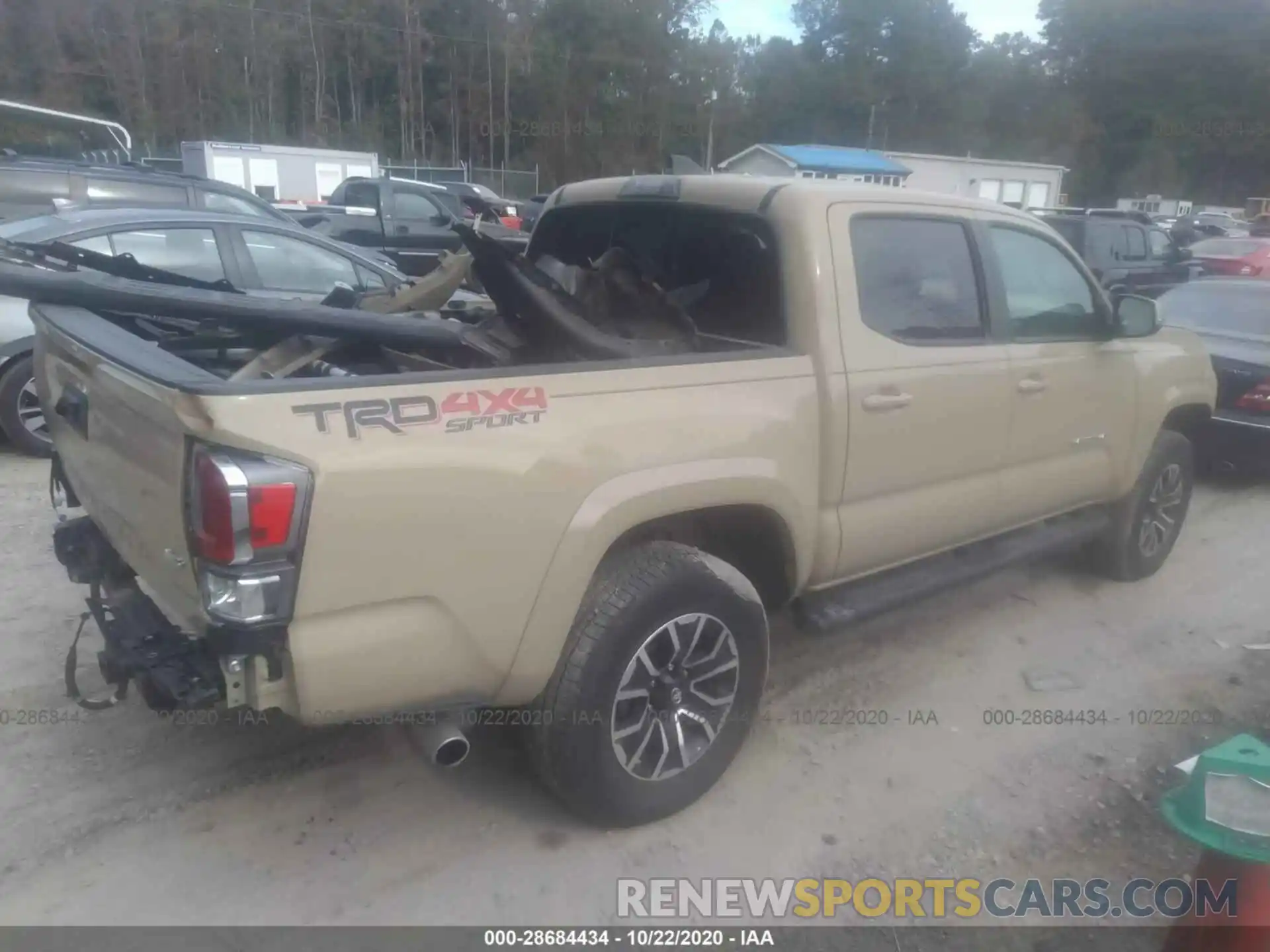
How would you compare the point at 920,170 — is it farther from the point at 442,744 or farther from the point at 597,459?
the point at 442,744

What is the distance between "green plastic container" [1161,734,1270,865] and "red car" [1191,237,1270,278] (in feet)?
56.1

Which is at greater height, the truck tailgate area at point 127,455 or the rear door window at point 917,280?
the rear door window at point 917,280

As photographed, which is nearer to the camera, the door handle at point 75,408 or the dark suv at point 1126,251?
the door handle at point 75,408

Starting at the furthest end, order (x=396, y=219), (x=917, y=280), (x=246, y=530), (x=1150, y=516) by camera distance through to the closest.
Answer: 1. (x=396, y=219)
2. (x=1150, y=516)
3. (x=917, y=280)
4. (x=246, y=530)

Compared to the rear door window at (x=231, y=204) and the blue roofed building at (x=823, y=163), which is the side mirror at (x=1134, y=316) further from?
the blue roofed building at (x=823, y=163)

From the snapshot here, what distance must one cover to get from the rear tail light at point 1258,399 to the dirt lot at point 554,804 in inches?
116

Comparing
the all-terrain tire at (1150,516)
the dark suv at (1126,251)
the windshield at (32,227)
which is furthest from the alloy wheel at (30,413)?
the dark suv at (1126,251)

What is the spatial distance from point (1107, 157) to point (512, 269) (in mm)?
71313

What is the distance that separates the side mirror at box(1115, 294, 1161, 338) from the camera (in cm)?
469

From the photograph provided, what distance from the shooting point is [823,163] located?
32.3 meters

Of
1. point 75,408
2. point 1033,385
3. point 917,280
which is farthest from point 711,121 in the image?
point 75,408

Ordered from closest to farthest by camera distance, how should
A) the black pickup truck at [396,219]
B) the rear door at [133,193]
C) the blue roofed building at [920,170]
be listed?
the rear door at [133,193] < the black pickup truck at [396,219] < the blue roofed building at [920,170]

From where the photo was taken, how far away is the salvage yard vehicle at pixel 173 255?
6352mm

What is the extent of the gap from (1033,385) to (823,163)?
29.9 meters
